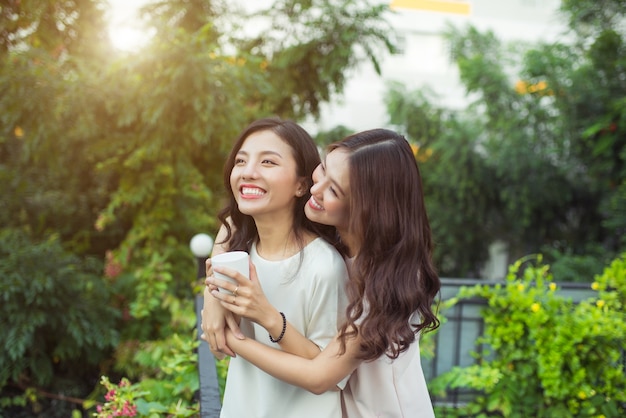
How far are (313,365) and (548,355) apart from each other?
5.79ft

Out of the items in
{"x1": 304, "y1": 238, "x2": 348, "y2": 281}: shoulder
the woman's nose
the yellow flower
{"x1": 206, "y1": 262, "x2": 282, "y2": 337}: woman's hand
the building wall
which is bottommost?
{"x1": 206, "y1": 262, "x2": 282, "y2": 337}: woman's hand

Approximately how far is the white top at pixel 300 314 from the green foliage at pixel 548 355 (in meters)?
1.55

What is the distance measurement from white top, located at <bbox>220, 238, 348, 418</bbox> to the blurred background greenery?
2.87 feet

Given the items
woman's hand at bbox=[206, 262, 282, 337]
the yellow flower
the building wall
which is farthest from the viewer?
the building wall

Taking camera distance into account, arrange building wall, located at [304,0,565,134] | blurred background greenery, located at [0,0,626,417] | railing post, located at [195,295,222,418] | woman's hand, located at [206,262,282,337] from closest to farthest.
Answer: woman's hand, located at [206,262,282,337], railing post, located at [195,295,222,418], blurred background greenery, located at [0,0,626,417], building wall, located at [304,0,565,134]

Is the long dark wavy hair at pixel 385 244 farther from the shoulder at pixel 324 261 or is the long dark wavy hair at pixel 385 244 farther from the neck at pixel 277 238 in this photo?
the neck at pixel 277 238

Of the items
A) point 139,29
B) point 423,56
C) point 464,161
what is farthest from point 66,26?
point 423,56

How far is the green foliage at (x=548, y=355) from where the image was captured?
2.49m

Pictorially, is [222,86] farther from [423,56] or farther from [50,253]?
[423,56]

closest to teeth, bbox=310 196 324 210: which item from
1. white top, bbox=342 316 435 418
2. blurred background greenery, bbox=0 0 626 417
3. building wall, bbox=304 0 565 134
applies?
white top, bbox=342 316 435 418

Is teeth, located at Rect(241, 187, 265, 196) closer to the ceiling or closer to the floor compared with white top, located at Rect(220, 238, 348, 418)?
closer to the ceiling

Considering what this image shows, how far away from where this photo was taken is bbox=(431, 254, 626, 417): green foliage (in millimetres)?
2490

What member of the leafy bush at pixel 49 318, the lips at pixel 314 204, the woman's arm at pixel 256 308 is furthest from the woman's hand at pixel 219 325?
the leafy bush at pixel 49 318

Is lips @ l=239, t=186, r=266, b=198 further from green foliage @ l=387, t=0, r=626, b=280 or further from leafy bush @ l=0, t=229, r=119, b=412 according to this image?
green foliage @ l=387, t=0, r=626, b=280
